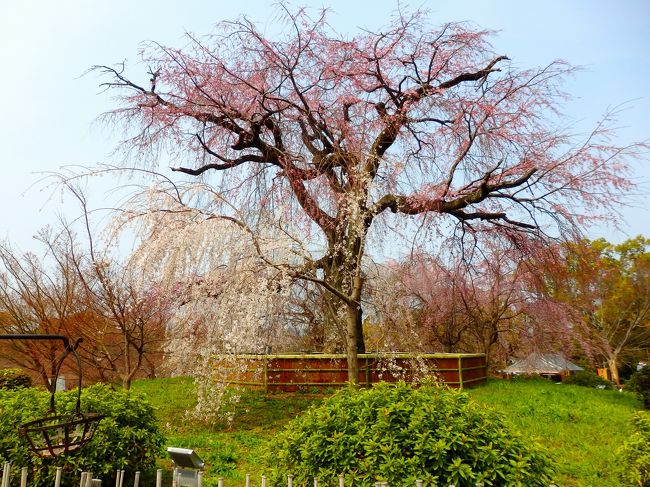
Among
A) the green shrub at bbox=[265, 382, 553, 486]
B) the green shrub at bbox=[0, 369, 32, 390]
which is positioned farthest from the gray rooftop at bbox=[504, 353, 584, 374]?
the green shrub at bbox=[0, 369, 32, 390]

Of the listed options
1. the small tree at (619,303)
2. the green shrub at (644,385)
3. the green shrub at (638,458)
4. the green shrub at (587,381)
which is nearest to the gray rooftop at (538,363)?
the green shrub at (587,381)

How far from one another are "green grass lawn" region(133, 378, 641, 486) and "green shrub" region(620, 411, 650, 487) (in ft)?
1.75

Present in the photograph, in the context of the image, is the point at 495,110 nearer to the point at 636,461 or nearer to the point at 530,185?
the point at 530,185

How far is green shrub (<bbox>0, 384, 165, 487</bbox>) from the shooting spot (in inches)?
172

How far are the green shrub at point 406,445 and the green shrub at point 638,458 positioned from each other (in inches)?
68.9

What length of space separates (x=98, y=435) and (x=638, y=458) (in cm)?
509

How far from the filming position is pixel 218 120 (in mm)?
9164

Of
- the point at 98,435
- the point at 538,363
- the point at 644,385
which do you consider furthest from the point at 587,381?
the point at 98,435

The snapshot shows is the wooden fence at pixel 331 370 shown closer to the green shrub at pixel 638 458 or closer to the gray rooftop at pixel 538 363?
the green shrub at pixel 638 458

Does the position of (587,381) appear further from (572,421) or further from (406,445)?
(406,445)

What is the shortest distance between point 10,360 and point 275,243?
10.8 metres

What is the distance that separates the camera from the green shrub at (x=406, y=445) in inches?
117

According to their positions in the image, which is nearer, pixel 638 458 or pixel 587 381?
pixel 638 458

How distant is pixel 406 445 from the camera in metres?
3.14
